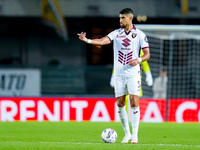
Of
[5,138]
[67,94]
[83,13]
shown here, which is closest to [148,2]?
[83,13]

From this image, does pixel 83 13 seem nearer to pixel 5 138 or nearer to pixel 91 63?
pixel 91 63

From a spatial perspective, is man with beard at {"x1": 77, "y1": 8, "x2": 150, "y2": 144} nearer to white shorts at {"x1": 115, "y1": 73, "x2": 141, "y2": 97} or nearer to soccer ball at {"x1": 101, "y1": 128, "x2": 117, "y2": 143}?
white shorts at {"x1": 115, "y1": 73, "x2": 141, "y2": 97}

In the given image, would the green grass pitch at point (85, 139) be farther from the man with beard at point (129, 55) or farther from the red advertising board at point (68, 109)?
the red advertising board at point (68, 109)

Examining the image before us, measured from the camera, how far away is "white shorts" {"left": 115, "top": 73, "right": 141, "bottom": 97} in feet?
29.0

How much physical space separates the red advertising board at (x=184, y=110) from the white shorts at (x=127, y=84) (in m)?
7.47

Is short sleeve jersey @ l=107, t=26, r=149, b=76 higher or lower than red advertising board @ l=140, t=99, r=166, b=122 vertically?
higher

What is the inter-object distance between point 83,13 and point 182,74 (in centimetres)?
688

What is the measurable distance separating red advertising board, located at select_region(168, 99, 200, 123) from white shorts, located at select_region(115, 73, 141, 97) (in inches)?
294

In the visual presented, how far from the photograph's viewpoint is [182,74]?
19266 mm

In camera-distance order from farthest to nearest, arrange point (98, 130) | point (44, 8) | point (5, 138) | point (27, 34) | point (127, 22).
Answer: point (27, 34) < point (44, 8) < point (98, 130) < point (5, 138) < point (127, 22)

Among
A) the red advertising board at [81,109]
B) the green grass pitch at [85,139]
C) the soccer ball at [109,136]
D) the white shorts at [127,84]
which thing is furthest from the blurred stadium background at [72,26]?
the soccer ball at [109,136]

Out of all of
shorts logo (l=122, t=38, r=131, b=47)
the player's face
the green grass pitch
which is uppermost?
the player's face

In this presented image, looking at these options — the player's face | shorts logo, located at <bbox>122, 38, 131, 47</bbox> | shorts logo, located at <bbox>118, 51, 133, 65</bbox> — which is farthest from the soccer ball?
the player's face

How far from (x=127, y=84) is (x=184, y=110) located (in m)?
7.66
